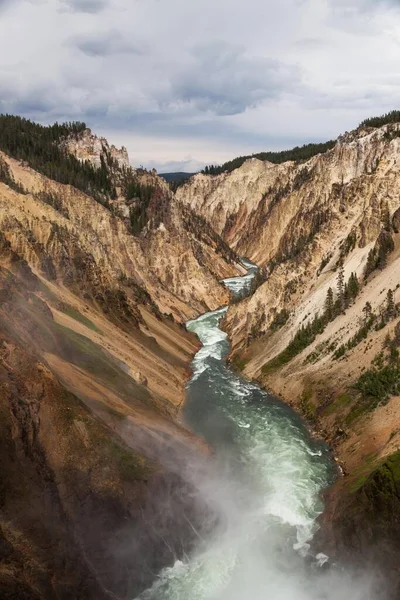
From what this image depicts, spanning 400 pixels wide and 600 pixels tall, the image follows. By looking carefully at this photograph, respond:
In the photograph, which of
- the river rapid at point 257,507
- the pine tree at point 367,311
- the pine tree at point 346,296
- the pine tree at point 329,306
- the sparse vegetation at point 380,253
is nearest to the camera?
the river rapid at point 257,507

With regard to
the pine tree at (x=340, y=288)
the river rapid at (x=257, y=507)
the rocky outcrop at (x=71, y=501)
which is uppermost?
the pine tree at (x=340, y=288)

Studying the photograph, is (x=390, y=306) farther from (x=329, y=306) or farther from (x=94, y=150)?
(x=94, y=150)

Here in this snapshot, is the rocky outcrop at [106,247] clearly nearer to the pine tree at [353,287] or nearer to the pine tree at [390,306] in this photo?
the pine tree at [353,287]

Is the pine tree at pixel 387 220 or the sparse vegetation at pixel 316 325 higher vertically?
the pine tree at pixel 387 220

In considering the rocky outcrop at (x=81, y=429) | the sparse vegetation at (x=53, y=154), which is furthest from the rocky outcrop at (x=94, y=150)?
the rocky outcrop at (x=81, y=429)

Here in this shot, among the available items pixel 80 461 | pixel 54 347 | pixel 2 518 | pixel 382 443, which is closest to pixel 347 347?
pixel 382 443
